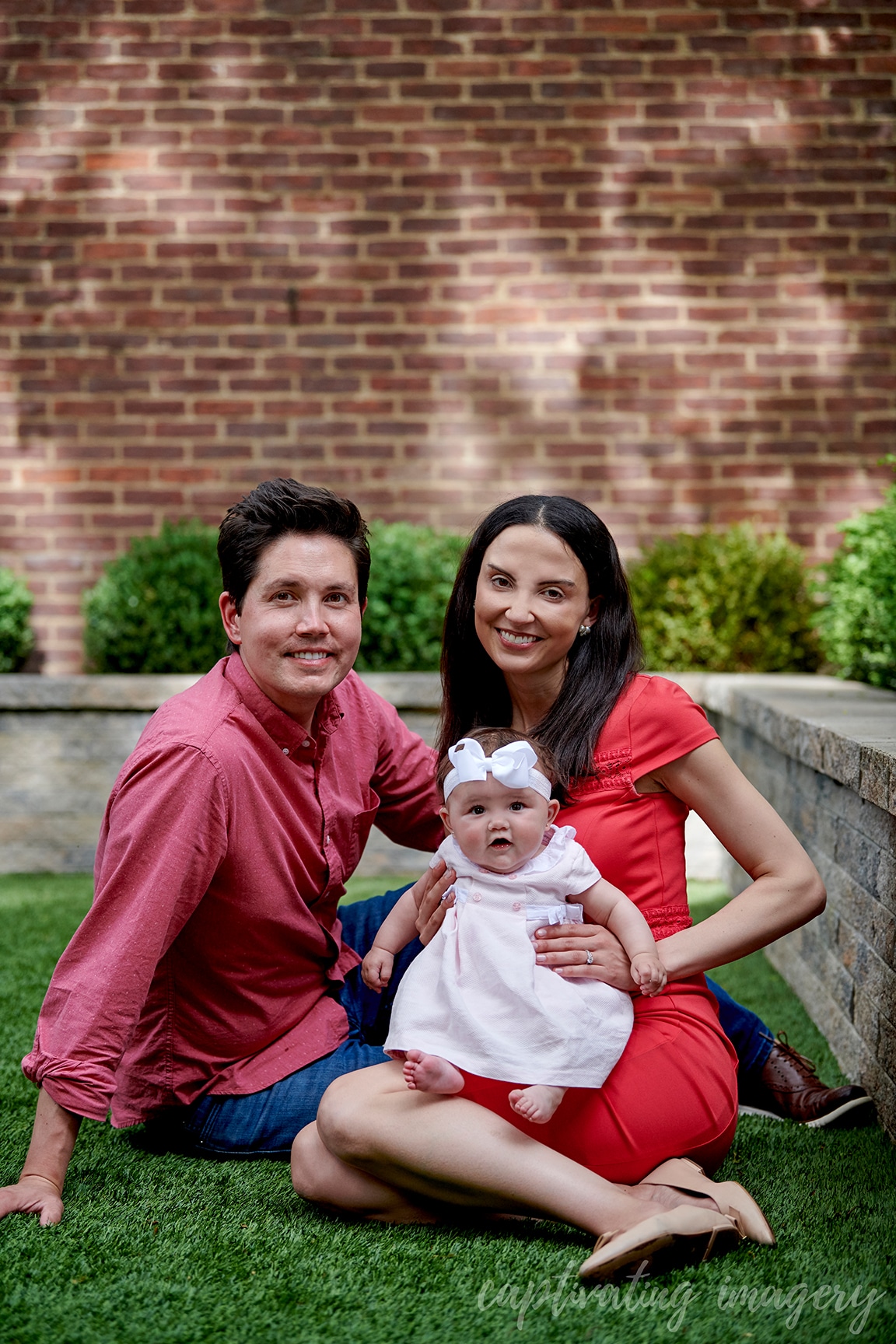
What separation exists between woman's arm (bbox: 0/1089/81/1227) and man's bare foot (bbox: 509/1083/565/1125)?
73 centimetres

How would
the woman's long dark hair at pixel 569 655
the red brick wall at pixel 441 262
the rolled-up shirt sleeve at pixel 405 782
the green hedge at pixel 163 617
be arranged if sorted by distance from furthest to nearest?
the red brick wall at pixel 441 262 → the green hedge at pixel 163 617 → the rolled-up shirt sleeve at pixel 405 782 → the woman's long dark hair at pixel 569 655

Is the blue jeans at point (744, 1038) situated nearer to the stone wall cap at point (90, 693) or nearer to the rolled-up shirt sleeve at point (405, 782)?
the rolled-up shirt sleeve at point (405, 782)

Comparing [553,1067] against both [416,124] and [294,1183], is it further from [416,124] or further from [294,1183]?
[416,124]

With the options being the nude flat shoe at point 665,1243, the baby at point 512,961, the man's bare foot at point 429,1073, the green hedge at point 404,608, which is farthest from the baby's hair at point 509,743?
the green hedge at point 404,608

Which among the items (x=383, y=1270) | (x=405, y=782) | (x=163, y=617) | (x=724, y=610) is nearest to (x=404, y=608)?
(x=163, y=617)

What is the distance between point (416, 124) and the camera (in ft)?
19.9

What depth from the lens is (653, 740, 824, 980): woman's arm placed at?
2072 mm

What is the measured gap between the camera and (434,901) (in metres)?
2.16

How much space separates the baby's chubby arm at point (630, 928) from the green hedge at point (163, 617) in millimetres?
3530

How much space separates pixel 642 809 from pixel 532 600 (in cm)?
44

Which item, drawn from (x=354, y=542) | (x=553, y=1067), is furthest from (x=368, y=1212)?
(x=354, y=542)

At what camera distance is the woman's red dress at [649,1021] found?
1968 mm

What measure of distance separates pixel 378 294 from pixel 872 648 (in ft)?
10.1

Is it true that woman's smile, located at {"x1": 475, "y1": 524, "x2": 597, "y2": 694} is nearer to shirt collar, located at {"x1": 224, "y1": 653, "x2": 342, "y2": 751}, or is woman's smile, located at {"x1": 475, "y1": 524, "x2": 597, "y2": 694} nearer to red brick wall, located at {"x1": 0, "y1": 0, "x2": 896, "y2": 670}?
shirt collar, located at {"x1": 224, "y1": 653, "x2": 342, "y2": 751}
